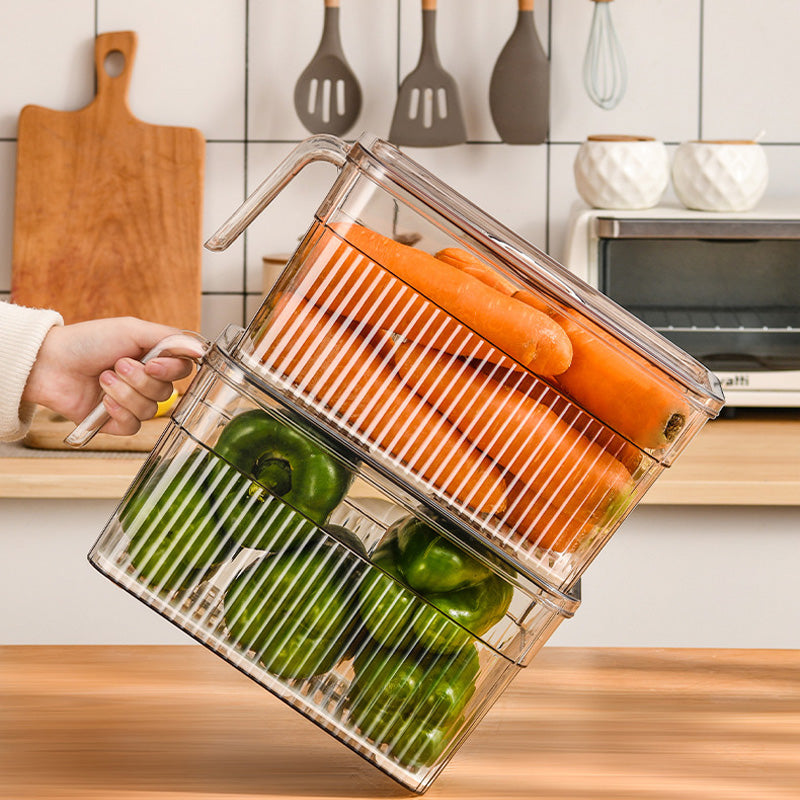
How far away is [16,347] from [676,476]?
2.97 feet

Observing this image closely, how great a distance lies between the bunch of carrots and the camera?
59cm

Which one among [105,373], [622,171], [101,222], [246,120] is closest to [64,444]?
[101,222]

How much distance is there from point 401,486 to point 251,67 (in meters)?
1.43

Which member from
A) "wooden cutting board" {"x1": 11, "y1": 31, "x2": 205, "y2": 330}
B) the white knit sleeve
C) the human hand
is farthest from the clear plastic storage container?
"wooden cutting board" {"x1": 11, "y1": 31, "x2": 205, "y2": 330}

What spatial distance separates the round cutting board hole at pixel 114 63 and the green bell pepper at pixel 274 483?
1.42 metres

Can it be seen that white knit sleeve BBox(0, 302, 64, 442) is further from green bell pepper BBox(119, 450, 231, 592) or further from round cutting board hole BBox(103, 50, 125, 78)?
round cutting board hole BBox(103, 50, 125, 78)

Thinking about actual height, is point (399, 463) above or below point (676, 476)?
above

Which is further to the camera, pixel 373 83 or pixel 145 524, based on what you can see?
pixel 373 83

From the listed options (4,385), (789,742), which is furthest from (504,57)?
(789,742)

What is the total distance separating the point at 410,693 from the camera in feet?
2.04

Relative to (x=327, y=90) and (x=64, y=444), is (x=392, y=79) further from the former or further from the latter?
(x=64, y=444)

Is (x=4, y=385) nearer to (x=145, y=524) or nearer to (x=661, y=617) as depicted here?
(x=145, y=524)

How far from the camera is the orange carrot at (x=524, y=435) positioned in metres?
0.59

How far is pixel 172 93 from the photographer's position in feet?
6.05
